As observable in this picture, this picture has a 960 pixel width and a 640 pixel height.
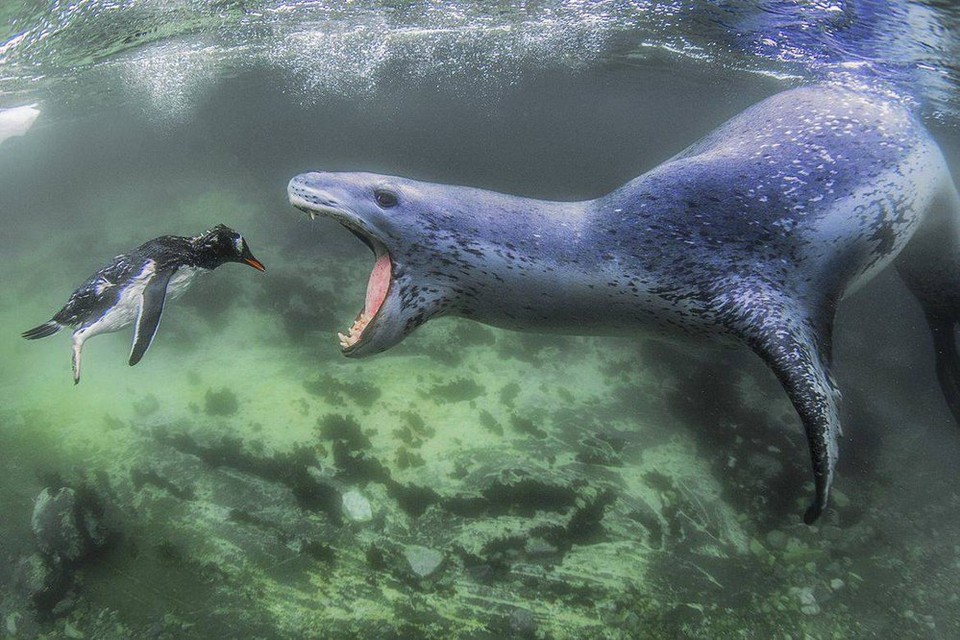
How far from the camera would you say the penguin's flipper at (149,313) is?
396 cm

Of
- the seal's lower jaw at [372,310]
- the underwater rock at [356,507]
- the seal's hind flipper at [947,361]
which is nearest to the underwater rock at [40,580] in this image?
the underwater rock at [356,507]

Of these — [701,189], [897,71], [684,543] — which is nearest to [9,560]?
[684,543]

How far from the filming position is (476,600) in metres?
3.65

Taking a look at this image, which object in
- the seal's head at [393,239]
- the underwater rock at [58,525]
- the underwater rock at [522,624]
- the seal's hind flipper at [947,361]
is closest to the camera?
the seal's head at [393,239]

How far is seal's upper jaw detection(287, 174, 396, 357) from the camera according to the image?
2.79 meters

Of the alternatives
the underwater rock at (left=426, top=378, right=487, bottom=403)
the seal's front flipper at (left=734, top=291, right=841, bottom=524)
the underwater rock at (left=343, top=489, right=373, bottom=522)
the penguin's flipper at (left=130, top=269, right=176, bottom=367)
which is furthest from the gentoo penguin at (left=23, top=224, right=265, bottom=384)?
the seal's front flipper at (left=734, top=291, right=841, bottom=524)

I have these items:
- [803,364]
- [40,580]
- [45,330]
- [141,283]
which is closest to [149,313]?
[141,283]

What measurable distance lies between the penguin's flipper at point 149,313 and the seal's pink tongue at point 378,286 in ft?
6.28

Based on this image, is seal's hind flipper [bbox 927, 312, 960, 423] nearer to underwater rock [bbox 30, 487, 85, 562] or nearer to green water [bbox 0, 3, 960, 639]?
green water [bbox 0, 3, 960, 639]

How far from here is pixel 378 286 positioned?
330cm

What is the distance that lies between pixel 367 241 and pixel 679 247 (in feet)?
6.20

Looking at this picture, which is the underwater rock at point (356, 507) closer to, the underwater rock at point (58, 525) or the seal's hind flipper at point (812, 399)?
the underwater rock at point (58, 525)

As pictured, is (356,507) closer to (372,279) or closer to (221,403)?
(372,279)

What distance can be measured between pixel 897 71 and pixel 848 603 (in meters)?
9.22
